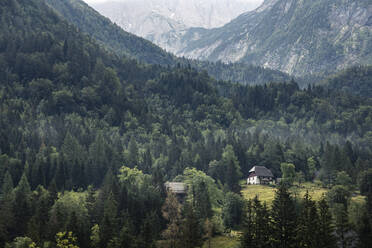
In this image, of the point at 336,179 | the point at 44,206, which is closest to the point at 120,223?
the point at 44,206

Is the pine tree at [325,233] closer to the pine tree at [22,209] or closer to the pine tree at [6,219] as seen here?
the pine tree at [22,209]

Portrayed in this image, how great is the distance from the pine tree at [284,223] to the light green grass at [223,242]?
21219 mm

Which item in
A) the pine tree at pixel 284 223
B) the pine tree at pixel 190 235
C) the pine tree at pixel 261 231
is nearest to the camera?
the pine tree at pixel 284 223

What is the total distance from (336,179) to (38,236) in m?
109

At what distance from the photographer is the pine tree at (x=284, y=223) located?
10781cm

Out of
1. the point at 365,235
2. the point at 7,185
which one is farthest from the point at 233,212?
the point at 7,185

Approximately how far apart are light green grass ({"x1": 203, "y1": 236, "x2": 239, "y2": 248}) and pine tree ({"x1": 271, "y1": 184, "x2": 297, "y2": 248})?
21219 mm

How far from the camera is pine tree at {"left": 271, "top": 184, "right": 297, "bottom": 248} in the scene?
10781cm

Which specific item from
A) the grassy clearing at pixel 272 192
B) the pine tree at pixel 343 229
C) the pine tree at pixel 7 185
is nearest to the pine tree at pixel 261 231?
the pine tree at pixel 343 229

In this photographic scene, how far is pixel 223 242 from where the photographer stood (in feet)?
453

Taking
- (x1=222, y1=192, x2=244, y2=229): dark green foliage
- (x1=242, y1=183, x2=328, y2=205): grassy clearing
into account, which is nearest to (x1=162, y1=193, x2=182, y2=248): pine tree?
(x1=222, y1=192, x2=244, y2=229): dark green foliage

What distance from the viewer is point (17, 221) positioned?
14388 centimetres

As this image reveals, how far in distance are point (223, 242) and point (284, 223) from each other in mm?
32004

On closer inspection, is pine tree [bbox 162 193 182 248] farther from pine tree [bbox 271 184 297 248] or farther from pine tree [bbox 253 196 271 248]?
pine tree [bbox 271 184 297 248]
